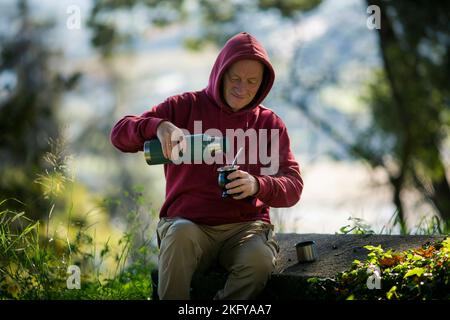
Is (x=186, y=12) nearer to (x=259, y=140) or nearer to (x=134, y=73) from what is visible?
(x=134, y=73)

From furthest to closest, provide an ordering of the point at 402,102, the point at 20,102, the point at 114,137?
1. the point at 402,102
2. the point at 20,102
3. the point at 114,137

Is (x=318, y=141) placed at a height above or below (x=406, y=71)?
below

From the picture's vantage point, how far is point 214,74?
3863 mm

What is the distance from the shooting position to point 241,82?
376cm

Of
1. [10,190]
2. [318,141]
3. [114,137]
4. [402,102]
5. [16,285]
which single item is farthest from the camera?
[318,141]

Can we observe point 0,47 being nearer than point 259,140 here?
No

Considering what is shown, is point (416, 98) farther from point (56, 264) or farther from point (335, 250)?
point (56, 264)

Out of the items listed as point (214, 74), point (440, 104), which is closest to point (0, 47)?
point (440, 104)

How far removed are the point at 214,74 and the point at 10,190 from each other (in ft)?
18.1

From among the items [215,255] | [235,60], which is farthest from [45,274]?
[235,60]

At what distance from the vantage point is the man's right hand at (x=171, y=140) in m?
3.39

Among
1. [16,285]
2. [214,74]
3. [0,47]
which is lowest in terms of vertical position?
[16,285]

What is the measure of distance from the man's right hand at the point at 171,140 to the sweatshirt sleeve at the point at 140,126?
0.06 metres

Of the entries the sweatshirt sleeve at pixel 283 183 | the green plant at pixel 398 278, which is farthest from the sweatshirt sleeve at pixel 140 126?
the green plant at pixel 398 278
